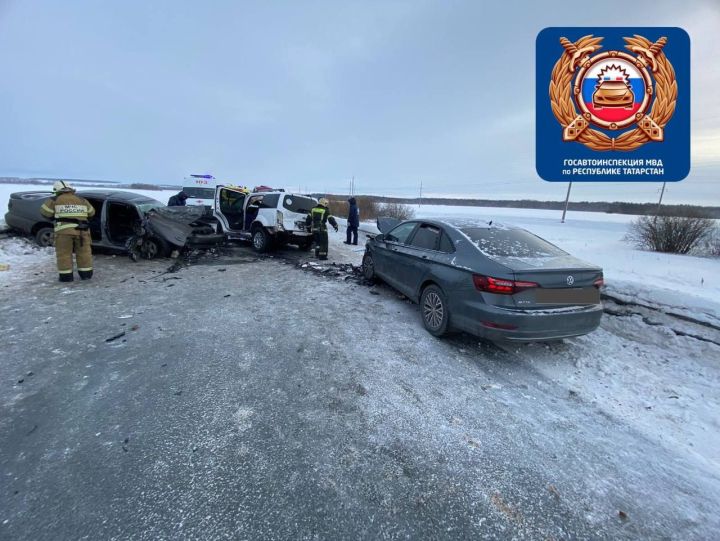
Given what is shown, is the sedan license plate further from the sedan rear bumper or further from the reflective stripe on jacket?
the reflective stripe on jacket

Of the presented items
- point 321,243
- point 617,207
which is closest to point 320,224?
point 321,243

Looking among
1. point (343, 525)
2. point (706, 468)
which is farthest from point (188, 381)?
point (706, 468)

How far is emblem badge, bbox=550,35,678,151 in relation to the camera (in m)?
6.78

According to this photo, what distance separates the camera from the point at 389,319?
5.05 metres

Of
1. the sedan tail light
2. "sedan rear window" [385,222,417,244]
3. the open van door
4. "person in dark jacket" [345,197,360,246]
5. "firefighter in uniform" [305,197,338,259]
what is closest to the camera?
the sedan tail light

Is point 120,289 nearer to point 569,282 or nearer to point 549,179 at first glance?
point 569,282

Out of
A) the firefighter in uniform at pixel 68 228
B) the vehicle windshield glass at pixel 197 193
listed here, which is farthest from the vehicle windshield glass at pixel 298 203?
the vehicle windshield glass at pixel 197 193

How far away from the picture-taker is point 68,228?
19.7 ft

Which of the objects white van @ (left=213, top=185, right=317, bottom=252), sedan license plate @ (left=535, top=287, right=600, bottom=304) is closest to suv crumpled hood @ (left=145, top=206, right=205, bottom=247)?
white van @ (left=213, top=185, right=317, bottom=252)

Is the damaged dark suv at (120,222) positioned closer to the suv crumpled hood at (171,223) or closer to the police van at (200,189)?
the suv crumpled hood at (171,223)

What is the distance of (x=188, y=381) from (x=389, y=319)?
279 centimetres

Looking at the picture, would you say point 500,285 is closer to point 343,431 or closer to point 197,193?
point 343,431

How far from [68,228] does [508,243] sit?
725 cm

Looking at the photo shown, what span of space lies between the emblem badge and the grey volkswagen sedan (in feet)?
14.1
